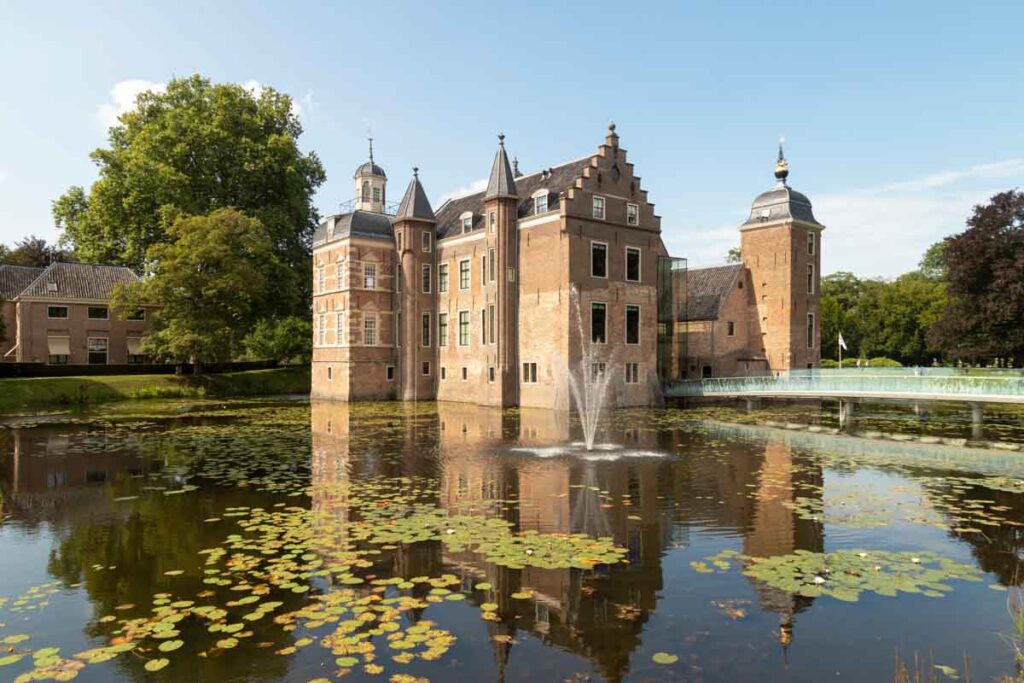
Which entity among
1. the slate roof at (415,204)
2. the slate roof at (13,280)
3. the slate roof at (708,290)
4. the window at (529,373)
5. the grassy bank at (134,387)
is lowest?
the grassy bank at (134,387)

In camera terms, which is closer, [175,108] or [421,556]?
[421,556]

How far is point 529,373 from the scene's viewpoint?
111ft

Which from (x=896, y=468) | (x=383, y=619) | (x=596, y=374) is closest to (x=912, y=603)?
(x=383, y=619)

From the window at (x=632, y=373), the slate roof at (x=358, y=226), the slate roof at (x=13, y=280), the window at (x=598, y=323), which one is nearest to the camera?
the window at (x=598, y=323)

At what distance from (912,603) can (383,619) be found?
5.75 meters

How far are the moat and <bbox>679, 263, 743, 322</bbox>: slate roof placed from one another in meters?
24.5

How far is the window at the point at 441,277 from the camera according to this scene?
39378mm

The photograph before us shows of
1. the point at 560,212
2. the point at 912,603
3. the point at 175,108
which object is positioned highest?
the point at 175,108

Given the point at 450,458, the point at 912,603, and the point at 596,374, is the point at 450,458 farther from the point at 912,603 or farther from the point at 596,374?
the point at 596,374

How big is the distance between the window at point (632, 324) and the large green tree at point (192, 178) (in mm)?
23925

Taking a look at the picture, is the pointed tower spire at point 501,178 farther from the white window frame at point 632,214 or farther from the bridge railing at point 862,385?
the bridge railing at point 862,385

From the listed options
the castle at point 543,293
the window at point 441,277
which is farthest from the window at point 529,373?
the window at point 441,277

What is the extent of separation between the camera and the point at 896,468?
626 inches

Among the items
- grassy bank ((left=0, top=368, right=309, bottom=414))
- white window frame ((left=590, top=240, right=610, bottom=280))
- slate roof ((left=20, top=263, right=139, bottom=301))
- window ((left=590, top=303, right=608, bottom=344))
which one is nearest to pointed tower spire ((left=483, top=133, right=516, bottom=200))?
white window frame ((left=590, top=240, right=610, bottom=280))
